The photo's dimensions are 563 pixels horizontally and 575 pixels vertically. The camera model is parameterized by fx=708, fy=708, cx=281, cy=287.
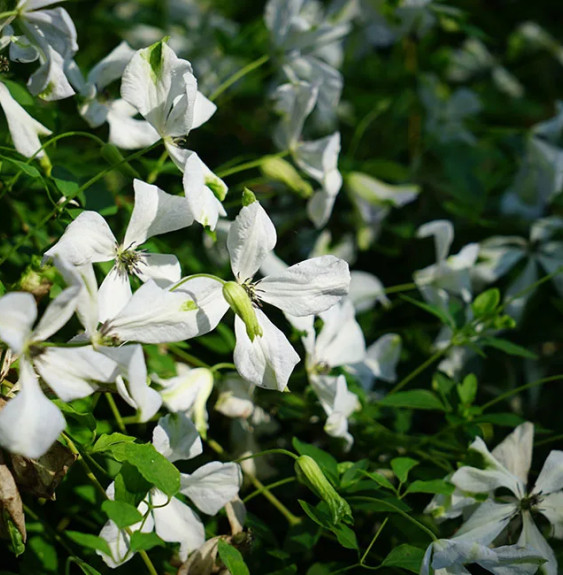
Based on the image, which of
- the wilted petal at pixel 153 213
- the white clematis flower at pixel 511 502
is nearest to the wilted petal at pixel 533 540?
the white clematis flower at pixel 511 502

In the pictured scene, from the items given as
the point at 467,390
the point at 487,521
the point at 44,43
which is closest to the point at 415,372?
the point at 467,390

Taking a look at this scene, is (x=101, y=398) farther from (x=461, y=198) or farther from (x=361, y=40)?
(x=361, y=40)

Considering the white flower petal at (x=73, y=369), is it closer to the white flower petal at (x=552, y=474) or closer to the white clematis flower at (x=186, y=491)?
the white clematis flower at (x=186, y=491)

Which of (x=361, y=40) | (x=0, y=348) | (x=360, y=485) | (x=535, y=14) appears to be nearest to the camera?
(x=0, y=348)

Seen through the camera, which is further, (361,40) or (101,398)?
(361,40)

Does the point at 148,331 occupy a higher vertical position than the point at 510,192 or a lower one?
higher

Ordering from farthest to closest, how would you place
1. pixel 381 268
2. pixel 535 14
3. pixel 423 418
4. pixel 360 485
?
pixel 535 14
pixel 381 268
pixel 423 418
pixel 360 485

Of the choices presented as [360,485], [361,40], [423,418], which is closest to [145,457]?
[360,485]
